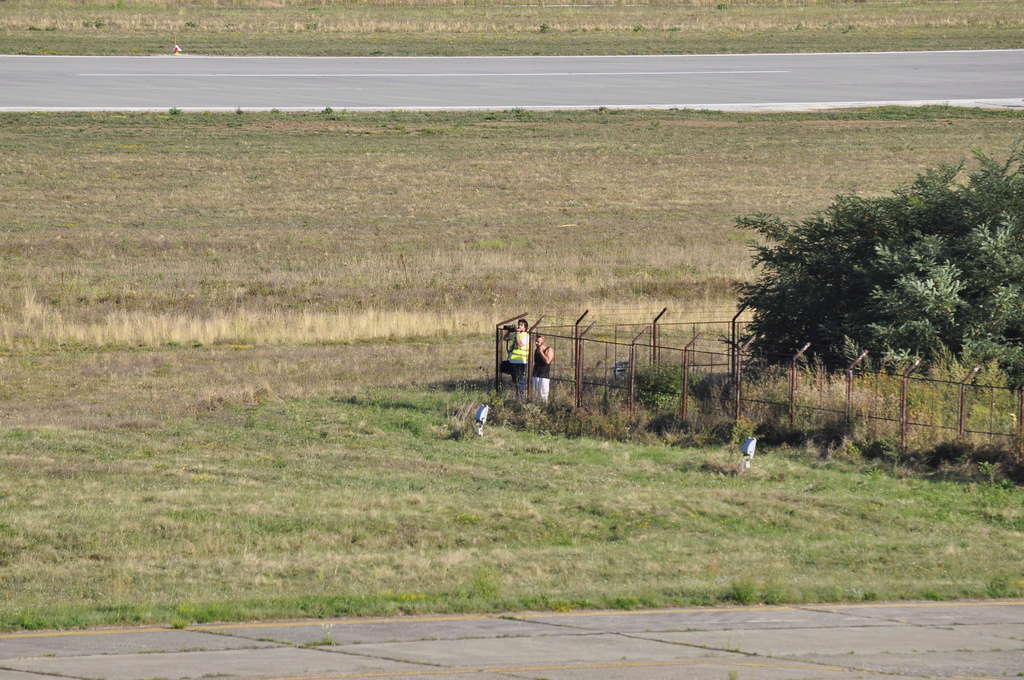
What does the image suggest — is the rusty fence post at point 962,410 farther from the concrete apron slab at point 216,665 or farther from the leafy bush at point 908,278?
the concrete apron slab at point 216,665

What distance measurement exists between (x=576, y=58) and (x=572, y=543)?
6276 cm

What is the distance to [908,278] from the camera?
23172 millimetres

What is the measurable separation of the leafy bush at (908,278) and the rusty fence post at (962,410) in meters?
1.44

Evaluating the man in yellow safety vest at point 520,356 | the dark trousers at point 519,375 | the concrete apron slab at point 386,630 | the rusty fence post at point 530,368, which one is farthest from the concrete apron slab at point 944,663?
the man in yellow safety vest at point 520,356

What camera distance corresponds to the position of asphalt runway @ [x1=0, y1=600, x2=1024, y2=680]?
11.9 m

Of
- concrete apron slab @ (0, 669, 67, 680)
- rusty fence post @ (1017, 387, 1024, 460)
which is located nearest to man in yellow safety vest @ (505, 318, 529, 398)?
rusty fence post @ (1017, 387, 1024, 460)

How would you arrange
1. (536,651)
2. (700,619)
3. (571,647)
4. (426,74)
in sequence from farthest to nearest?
(426,74) → (700,619) → (571,647) → (536,651)

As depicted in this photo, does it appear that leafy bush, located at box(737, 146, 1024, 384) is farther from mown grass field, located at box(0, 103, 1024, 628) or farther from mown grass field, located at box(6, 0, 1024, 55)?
mown grass field, located at box(6, 0, 1024, 55)

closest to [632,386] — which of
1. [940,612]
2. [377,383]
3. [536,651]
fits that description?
[377,383]

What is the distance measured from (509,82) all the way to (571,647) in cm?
5878

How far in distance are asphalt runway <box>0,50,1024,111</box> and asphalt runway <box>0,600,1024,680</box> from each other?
1984 inches

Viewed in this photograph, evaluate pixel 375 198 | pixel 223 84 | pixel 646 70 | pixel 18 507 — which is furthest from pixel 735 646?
pixel 646 70

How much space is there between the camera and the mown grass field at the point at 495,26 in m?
77.6

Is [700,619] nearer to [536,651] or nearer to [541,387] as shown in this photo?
[536,651]
